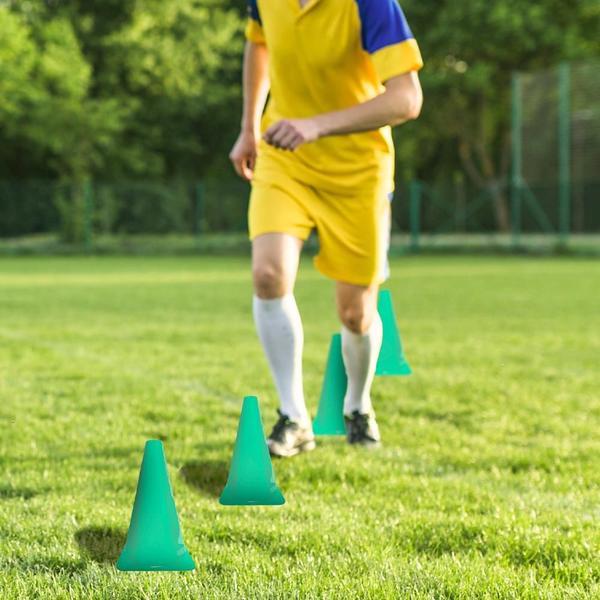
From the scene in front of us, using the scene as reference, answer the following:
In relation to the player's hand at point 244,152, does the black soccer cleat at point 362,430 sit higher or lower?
lower

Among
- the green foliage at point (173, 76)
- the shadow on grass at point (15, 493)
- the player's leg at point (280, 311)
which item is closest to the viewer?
the shadow on grass at point (15, 493)

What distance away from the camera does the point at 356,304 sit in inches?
193

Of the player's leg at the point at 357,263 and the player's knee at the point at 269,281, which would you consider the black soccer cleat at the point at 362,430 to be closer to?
the player's leg at the point at 357,263

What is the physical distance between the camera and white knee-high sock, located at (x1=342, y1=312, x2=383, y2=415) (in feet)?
16.5

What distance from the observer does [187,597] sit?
9.12 ft

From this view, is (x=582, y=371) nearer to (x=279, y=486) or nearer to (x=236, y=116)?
(x=279, y=486)

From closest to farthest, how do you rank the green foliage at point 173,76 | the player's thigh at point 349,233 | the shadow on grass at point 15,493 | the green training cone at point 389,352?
the shadow on grass at point 15,493
the player's thigh at point 349,233
the green training cone at point 389,352
the green foliage at point 173,76

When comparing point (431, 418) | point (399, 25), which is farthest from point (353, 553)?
point (431, 418)

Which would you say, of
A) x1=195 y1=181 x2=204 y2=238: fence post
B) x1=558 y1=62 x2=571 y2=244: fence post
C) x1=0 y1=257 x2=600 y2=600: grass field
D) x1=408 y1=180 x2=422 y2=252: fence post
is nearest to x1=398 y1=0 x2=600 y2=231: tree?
x1=408 y1=180 x2=422 y2=252: fence post

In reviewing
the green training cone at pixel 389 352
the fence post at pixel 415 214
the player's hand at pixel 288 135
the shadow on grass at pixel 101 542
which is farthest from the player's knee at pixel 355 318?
the fence post at pixel 415 214

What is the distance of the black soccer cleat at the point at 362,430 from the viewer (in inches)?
193

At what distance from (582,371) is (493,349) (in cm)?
128

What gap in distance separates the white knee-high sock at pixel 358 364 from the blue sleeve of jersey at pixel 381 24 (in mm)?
1283

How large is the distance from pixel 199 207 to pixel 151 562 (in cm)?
3012
